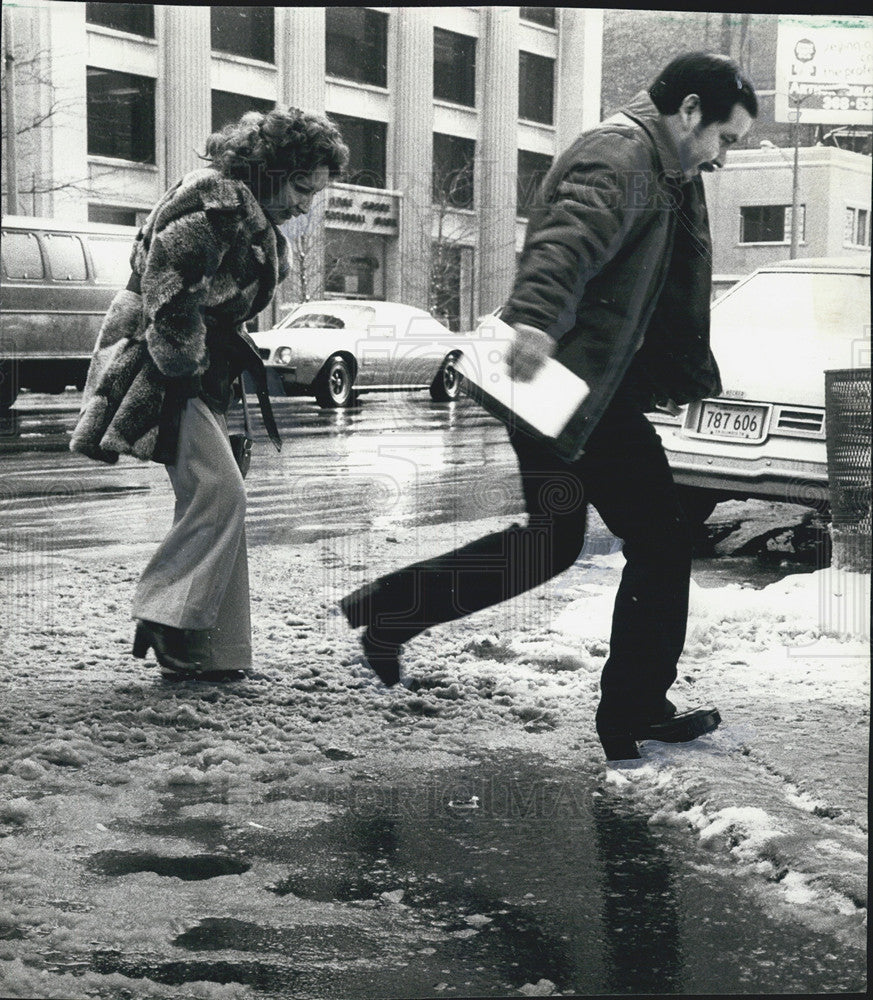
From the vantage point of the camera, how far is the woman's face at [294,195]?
3162 millimetres

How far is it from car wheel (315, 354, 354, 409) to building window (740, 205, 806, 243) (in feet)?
2.97

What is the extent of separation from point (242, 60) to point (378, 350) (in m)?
0.69

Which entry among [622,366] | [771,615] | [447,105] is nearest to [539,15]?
[447,105]

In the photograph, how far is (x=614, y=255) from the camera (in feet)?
10.2

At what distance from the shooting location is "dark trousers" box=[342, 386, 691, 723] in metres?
3.18

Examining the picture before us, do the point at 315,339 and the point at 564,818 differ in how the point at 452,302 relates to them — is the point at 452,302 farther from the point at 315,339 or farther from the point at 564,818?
the point at 564,818

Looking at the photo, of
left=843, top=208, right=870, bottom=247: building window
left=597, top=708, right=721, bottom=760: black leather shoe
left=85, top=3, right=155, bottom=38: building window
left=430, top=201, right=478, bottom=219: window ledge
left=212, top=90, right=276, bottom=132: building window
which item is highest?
left=85, top=3, right=155, bottom=38: building window

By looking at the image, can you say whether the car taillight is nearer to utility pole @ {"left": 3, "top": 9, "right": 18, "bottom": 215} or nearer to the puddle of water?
the puddle of water

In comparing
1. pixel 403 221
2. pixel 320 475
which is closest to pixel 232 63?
pixel 403 221

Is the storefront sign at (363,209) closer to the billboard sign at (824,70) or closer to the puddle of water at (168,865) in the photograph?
the billboard sign at (824,70)

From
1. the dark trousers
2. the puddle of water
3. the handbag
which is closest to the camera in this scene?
the puddle of water

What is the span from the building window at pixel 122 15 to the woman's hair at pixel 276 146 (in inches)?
10.6

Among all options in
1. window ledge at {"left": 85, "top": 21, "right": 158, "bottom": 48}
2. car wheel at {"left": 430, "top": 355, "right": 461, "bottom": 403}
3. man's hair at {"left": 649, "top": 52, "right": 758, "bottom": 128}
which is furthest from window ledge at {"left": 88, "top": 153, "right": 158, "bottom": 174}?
man's hair at {"left": 649, "top": 52, "right": 758, "bottom": 128}

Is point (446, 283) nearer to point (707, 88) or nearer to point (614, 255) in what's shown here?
point (614, 255)
